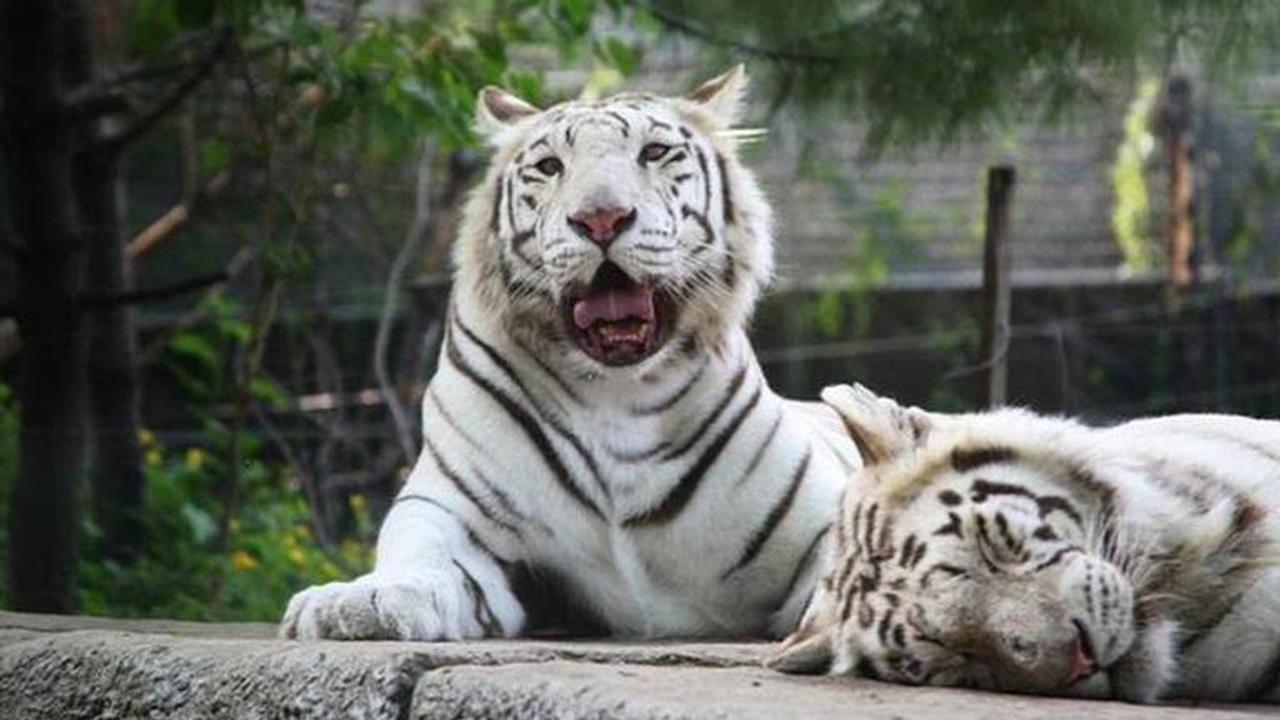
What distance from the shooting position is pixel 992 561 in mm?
2910

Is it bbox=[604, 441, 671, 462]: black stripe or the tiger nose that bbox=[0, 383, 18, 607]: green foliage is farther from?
the tiger nose

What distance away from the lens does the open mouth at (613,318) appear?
4.21 meters

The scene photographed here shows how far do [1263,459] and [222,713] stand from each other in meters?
1.46

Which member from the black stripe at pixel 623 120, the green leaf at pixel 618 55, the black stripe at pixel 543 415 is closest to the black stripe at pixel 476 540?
the black stripe at pixel 543 415

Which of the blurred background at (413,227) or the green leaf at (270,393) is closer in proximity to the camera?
the blurred background at (413,227)

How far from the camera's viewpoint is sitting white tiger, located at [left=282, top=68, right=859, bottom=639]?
13.8 feet

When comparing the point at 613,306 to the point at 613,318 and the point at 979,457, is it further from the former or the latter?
the point at 979,457

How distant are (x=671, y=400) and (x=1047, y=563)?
5.10 feet

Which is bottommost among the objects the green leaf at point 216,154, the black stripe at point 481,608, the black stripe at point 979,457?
the black stripe at point 481,608

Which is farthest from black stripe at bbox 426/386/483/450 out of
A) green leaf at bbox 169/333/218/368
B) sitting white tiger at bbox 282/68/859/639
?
green leaf at bbox 169/333/218/368

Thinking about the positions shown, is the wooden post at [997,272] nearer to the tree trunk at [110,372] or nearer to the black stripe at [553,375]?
the black stripe at [553,375]

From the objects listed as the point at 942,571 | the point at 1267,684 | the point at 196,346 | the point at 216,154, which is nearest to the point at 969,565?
the point at 942,571

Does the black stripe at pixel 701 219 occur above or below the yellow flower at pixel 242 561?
above

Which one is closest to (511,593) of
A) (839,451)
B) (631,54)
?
(839,451)
